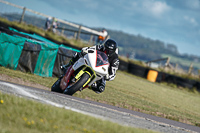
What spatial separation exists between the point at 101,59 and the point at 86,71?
1.62 feet

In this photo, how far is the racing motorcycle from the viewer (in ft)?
23.7

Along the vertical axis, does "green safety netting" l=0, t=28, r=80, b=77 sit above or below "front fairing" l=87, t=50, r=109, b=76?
below

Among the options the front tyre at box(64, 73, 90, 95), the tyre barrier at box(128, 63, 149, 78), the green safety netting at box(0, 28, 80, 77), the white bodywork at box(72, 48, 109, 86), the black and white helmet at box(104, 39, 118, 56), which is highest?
the black and white helmet at box(104, 39, 118, 56)

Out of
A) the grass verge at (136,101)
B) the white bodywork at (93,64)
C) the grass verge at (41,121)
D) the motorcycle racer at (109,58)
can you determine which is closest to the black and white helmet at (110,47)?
the motorcycle racer at (109,58)

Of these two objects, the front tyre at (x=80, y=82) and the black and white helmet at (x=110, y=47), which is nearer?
the front tyre at (x=80, y=82)

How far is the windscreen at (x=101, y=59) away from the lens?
7.43 metres

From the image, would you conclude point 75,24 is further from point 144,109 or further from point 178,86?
point 144,109

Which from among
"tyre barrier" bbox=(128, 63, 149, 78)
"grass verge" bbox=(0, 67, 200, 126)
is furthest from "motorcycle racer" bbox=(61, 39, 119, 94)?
"tyre barrier" bbox=(128, 63, 149, 78)

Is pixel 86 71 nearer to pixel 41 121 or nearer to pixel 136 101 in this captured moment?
pixel 41 121

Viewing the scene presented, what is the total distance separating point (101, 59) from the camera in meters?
7.50

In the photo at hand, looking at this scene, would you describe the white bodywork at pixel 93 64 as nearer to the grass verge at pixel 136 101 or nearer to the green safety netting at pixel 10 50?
the grass verge at pixel 136 101

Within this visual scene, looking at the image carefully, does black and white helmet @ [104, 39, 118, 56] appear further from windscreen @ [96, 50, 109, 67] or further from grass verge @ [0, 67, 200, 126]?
grass verge @ [0, 67, 200, 126]

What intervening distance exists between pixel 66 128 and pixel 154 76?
22680 millimetres

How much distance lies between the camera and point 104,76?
305 inches
